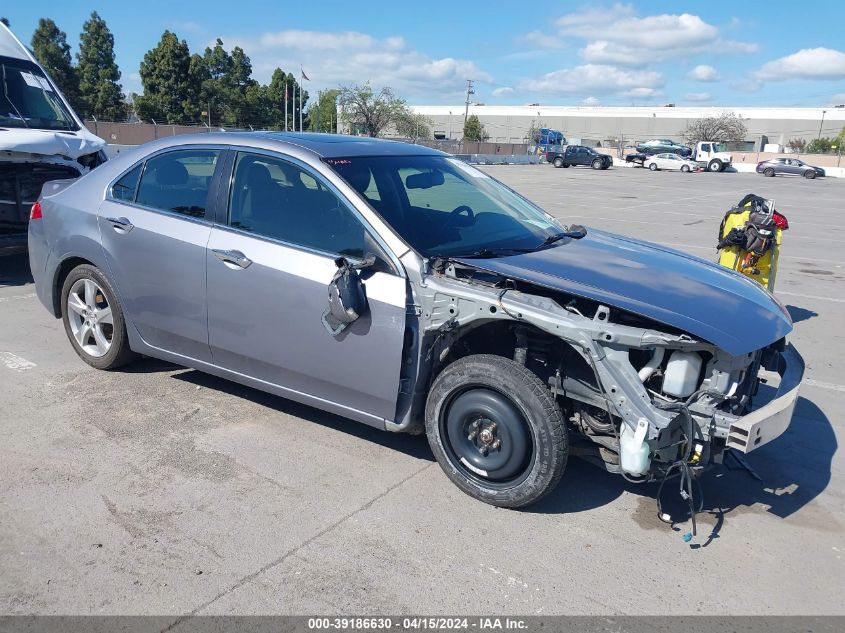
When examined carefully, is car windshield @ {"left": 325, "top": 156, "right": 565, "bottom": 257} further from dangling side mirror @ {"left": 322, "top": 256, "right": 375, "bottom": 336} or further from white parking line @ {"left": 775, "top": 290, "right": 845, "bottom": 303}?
white parking line @ {"left": 775, "top": 290, "right": 845, "bottom": 303}

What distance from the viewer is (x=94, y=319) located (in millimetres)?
5051

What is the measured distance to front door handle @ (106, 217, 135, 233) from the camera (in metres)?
4.61

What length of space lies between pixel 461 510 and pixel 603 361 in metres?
1.06

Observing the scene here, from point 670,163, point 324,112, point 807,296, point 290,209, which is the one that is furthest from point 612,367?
point 324,112

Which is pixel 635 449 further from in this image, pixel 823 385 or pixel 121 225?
pixel 121 225

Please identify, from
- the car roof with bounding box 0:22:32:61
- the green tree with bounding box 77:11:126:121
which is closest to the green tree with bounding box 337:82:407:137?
the green tree with bounding box 77:11:126:121

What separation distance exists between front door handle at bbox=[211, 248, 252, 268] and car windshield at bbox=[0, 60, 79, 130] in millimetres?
5779

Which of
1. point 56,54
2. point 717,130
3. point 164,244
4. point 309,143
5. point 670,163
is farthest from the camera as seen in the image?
point 717,130

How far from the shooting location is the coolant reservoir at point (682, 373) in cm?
321

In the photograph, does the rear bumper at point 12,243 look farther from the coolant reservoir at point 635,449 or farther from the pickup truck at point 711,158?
the pickup truck at point 711,158

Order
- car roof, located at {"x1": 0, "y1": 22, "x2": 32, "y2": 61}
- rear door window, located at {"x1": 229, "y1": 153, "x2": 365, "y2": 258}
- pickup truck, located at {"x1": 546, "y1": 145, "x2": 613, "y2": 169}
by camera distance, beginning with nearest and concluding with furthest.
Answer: rear door window, located at {"x1": 229, "y1": 153, "x2": 365, "y2": 258}
car roof, located at {"x1": 0, "y1": 22, "x2": 32, "y2": 61}
pickup truck, located at {"x1": 546, "y1": 145, "x2": 613, "y2": 169}

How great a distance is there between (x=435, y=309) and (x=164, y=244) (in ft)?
6.33

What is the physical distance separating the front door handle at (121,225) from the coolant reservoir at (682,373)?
340 centimetres

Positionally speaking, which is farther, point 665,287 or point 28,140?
point 28,140
